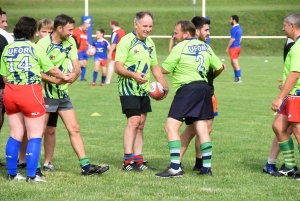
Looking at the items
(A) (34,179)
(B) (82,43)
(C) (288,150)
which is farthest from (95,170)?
(B) (82,43)

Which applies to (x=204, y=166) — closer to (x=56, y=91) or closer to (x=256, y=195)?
(x=256, y=195)

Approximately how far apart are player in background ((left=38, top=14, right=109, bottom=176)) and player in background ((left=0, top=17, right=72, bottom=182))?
0.41 meters

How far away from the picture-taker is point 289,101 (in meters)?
7.71

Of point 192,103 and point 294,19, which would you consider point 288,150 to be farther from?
point 294,19

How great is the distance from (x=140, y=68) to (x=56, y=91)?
1.17 meters

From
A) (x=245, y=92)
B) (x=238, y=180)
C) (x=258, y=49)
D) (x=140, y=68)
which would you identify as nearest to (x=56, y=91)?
(x=140, y=68)

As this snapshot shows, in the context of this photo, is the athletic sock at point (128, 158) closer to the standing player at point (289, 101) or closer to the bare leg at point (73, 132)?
the bare leg at point (73, 132)

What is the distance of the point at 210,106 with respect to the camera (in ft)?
26.4

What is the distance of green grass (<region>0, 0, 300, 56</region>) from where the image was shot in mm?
44062

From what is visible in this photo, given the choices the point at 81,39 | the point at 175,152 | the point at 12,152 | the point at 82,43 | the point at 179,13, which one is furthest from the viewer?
the point at 179,13

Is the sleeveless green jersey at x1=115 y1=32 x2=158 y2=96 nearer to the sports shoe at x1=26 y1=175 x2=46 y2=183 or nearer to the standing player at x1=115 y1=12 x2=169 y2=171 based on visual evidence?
the standing player at x1=115 y1=12 x2=169 y2=171

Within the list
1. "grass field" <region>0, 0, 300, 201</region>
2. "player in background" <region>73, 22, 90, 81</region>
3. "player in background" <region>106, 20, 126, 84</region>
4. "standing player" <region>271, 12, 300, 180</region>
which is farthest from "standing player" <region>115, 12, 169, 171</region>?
"player in background" <region>73, 22, 90, 81</region>

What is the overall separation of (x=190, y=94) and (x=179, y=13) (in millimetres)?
40264

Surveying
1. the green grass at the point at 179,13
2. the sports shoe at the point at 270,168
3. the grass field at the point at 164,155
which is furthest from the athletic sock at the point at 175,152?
the green grass at the point at 179,13
